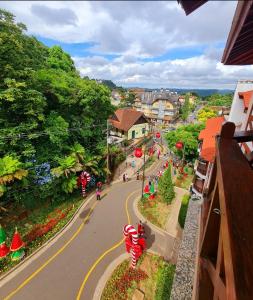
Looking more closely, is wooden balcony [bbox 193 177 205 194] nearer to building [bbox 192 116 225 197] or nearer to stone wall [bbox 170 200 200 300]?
building [bbox 192 116 225 197]

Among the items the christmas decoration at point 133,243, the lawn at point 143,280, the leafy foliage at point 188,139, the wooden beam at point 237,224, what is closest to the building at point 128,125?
the leafy foliage at point 188,139

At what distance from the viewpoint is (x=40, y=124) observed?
1652 cm

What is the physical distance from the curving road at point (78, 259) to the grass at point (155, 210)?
1231 mm

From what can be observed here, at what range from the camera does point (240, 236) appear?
1.47 metres

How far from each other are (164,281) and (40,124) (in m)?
14.6

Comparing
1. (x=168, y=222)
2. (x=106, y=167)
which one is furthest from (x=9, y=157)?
(x=168, y=222)

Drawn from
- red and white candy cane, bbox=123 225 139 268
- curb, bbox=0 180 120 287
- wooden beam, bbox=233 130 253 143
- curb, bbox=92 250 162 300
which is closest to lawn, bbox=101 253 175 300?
curb, bbox=92 250 162 300

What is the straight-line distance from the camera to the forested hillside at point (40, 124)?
14.0 m

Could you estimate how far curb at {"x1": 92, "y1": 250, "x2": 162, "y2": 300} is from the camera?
11.3 meters

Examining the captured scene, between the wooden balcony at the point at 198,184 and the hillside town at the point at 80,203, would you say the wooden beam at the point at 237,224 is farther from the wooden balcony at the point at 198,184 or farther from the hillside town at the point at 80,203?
the wooden balcony at the point at 198,184

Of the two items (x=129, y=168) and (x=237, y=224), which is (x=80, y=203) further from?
(x=237, y=224)

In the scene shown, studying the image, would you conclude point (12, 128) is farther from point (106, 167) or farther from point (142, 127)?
point (142, 127)

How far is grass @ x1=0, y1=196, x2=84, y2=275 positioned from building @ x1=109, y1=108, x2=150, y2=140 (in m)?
20.8

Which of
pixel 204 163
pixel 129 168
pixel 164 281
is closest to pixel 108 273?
pixel 164 281
